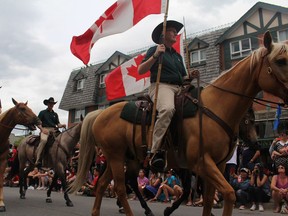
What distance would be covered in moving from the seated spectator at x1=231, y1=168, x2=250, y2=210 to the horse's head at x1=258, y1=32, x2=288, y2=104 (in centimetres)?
620

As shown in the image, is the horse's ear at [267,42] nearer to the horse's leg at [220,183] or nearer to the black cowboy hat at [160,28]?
the horse's leg at [220,183]

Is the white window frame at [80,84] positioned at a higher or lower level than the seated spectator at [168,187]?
higher

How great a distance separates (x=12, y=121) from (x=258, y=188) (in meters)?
7.13

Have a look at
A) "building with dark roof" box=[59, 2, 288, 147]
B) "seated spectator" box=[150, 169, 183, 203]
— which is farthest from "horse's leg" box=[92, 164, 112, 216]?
"building with dark roof" box=[59, 2, 288, 147]

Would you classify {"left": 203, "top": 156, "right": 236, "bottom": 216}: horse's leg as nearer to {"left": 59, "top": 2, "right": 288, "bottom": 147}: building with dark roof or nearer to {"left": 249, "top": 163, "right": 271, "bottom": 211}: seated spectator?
{"left": 249, "top": 163, "right": 271, "bottom": 211}: seated spectator

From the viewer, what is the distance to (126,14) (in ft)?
23.0

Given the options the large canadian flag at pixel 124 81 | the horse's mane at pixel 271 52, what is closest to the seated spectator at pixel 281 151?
the large canadian flag at pixel 124 81

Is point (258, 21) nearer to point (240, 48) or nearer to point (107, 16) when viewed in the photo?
point (240, 48)

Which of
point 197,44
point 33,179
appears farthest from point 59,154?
point 197,44

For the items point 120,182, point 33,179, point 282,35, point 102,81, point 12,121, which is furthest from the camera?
point 102,81

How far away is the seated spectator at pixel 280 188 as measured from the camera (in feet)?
29.8

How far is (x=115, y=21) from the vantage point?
7117 mm

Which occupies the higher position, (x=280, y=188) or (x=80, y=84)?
(x=80, y=84)

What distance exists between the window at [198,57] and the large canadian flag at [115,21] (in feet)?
71.8
